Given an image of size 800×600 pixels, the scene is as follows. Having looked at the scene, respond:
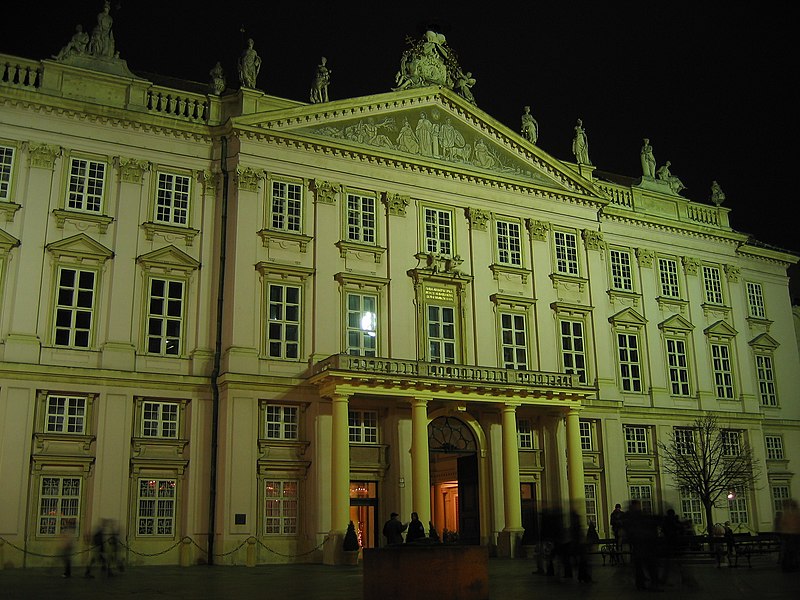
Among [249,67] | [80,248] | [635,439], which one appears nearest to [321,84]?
[249,67]

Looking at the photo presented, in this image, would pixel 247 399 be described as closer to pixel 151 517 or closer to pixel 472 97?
pixel 151 517

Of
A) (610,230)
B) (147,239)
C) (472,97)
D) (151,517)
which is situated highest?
(472,97)

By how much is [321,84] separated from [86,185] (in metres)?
10.6

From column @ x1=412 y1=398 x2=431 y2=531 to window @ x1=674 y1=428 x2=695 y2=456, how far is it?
1434 cm

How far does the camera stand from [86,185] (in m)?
32.2

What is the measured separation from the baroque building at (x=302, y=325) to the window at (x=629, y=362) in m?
0.11

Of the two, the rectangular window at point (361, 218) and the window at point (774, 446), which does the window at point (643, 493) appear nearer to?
the window at point (774, 446)

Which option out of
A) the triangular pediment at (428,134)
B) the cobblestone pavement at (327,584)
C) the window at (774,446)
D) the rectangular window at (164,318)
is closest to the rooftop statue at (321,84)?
the triangular pediment at (428,134)

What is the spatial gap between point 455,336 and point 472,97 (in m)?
11.5

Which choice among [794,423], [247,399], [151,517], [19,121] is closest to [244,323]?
[247,399]

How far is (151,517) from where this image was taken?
99.1 ft

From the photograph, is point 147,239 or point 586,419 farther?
point 586,419

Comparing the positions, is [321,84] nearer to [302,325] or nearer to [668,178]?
[302,325]

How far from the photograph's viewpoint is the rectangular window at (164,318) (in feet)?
105
